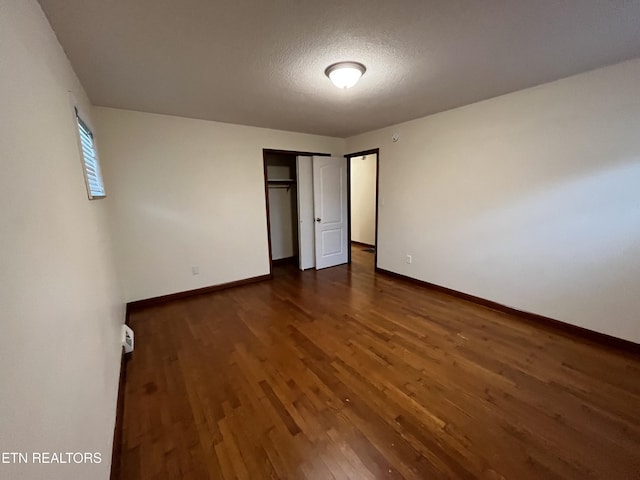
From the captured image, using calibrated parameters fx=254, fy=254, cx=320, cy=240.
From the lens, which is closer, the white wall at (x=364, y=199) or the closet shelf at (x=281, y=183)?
the closet shelf at (x=281, y=183)

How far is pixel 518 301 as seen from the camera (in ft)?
9.02

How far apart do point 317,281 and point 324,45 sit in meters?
3.05

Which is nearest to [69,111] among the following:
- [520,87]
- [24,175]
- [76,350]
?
[24,175]

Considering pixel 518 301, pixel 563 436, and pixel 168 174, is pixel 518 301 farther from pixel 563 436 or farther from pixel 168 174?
pixel 168 174

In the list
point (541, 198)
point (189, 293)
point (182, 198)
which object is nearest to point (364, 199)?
point (541, 198)

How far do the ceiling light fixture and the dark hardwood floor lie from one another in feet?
7.26

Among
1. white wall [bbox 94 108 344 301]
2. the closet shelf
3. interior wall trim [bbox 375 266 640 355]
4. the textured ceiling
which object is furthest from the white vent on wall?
interior wall trim [bbox 375 266 640 355]

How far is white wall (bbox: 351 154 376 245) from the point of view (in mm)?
5922

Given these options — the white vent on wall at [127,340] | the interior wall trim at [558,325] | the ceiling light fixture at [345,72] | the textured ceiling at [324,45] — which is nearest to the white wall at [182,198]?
the textured ceiling at [324,45]

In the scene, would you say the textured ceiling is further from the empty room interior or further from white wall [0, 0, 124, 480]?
white wall [0, 0, 124, 480]

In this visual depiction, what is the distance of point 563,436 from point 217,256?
3702 mm

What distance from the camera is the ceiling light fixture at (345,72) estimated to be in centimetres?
190

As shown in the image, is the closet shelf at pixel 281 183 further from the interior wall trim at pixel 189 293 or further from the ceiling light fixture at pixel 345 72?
the ceiling light fixture at pixel 345 72

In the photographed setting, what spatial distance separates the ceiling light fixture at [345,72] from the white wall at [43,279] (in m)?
1.63
